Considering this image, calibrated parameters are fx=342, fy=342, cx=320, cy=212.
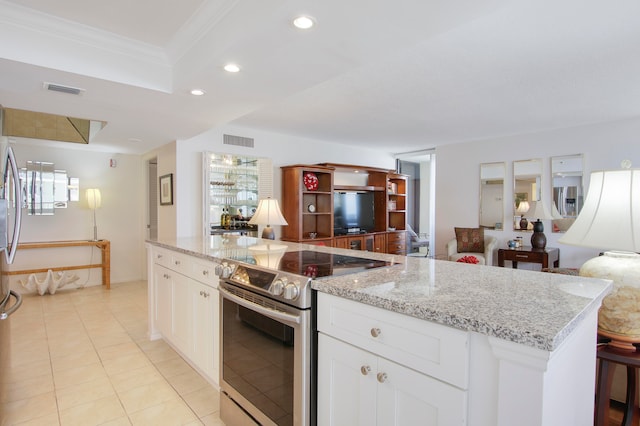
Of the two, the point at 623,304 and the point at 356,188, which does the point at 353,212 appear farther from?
the point at 623,304

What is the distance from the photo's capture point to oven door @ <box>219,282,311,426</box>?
1.47m

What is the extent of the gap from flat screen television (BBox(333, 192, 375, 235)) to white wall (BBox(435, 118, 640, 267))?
1.34 meters

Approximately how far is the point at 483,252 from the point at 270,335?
4.87 m

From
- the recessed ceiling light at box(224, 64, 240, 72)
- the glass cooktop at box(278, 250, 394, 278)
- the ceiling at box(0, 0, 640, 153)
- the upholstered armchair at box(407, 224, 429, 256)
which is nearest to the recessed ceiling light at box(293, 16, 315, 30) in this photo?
the ceiling at box(0, 0, 640, 153)

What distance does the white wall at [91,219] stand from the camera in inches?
202

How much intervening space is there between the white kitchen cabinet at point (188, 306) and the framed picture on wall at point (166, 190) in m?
1.79

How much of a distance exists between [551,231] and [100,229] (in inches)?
284

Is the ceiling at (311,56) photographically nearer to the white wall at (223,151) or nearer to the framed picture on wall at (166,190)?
the white wall at (223,151)

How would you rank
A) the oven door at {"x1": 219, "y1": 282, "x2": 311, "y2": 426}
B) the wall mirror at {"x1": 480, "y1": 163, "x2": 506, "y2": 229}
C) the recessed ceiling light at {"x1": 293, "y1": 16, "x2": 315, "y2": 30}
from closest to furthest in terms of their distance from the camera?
1. the oven door at {"x1": 219, "y1": 282, "x2": 311, "y2": 426}
2. the recessed ceiling light at {"x1": 293, "y1": 16, "x2": 315, "y2": 30}
3. the wall mirror at {"x1": 480, "y1": 163, "x2": 506, "y2": 229}

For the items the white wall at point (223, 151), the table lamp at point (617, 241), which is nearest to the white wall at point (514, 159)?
the white wall at point (223, 151)

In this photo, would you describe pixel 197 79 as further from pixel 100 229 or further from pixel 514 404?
pixel 100 229

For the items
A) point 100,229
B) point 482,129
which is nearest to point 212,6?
point 482,129

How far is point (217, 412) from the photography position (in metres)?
2.15

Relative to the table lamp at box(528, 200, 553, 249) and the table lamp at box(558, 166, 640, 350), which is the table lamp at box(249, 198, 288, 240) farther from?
the table lamp at box(528, 200, 553, 249)
